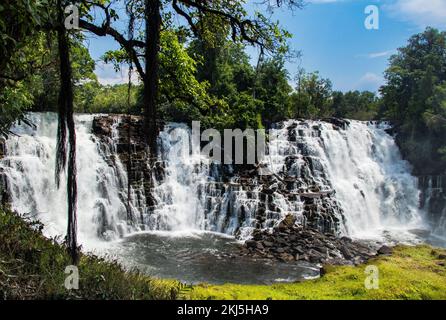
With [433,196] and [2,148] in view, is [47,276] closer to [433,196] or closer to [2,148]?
[2,148]

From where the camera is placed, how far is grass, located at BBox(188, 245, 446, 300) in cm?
784

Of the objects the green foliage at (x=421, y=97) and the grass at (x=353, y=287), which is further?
the green foliage at (x=421, y=97)

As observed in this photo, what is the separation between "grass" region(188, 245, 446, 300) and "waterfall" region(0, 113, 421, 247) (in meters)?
8.18

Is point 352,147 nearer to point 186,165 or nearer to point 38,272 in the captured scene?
point 186,165

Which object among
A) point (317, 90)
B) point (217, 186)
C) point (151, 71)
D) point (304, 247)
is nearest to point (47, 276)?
point (151, 71)

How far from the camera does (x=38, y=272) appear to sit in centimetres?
577

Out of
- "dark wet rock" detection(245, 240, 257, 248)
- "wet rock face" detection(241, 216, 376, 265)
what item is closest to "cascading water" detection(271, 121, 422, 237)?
"wet rock face" detection(241, 216, 376, 265)

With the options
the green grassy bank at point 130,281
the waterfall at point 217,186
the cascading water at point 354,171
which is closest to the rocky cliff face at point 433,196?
the cascading water at point 354,171

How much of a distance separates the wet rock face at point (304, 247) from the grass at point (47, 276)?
1046 cm

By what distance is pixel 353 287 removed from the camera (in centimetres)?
842

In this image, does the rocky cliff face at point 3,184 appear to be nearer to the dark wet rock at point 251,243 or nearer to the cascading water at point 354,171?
the dark wet rock at point 251,243

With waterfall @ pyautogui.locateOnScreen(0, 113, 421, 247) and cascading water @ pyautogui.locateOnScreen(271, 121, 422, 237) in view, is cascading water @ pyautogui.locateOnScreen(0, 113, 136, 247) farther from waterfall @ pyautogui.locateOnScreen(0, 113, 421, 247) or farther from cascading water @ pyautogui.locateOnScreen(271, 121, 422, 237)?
cascading water @ pyautogui.locateOnScreen(271, 121, 422, 237)

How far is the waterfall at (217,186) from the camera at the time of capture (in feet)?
57.0
